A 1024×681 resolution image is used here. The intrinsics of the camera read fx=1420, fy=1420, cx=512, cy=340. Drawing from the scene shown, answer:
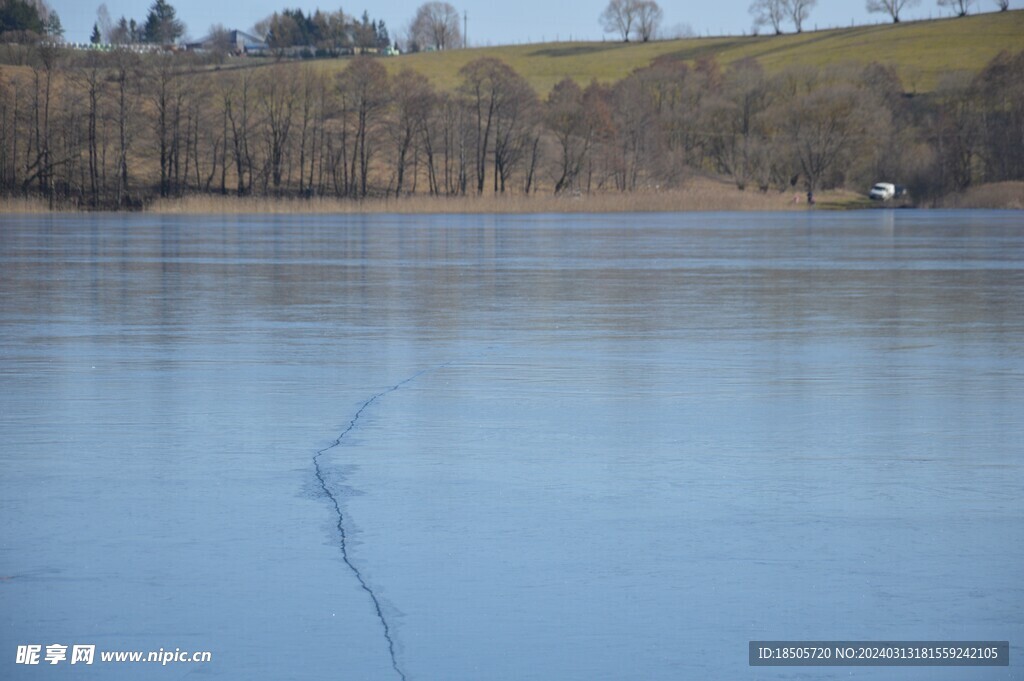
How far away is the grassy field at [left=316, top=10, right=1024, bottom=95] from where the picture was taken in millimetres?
134375

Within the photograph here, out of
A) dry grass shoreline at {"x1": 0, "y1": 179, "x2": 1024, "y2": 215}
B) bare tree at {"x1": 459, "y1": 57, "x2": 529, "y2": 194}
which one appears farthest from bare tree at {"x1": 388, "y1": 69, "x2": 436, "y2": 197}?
dry grass shoreline at {"x1": 0, "y1": 179, "x2": 1024, "y2": 215}

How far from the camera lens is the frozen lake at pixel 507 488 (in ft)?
15.7

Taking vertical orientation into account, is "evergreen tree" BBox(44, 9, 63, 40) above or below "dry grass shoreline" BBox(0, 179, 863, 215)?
above

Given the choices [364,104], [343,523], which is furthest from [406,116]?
[343,523]

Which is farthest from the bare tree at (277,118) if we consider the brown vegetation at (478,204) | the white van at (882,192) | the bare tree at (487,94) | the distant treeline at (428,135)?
the white van at (882,192)

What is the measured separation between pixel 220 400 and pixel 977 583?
583cm

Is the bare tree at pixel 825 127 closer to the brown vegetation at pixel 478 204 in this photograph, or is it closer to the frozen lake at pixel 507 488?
the brown vegetation at pixel 478 204

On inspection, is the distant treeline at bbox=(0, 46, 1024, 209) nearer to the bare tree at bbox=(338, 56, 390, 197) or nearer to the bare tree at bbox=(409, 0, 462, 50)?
the bare tree at bbox=(338, 56, 390, 197)

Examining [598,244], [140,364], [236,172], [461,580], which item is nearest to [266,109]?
[236,172]

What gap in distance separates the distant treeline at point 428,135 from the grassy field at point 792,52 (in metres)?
23.6

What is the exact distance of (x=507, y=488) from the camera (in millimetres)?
6934

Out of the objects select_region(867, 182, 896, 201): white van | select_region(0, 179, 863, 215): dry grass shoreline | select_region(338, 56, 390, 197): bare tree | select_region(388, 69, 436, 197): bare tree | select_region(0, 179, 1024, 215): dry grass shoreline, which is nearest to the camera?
select_region(0, 179, 863, 215): dry grass shoreline

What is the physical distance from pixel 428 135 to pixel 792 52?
6774 centimetres

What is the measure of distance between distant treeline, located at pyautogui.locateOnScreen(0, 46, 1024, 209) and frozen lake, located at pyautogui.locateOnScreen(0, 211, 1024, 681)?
71.2 m
